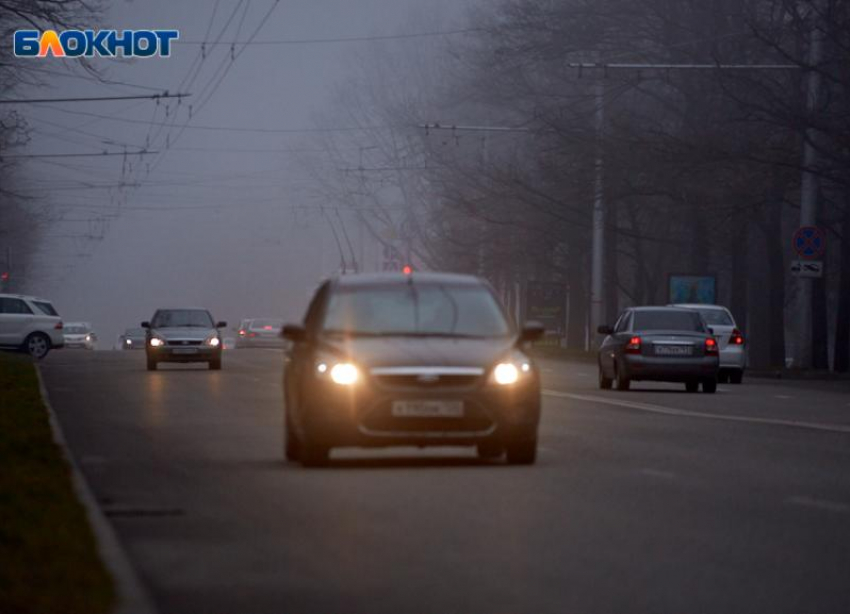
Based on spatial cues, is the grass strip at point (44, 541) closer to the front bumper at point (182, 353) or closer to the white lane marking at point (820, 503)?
the white lane marking at point (820, 503)

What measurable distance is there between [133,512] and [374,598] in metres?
4.19

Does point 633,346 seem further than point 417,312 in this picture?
Yes

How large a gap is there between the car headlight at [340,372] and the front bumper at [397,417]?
5 centimetres

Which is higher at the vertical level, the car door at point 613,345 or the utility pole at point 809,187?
the utility pole at point 809,187

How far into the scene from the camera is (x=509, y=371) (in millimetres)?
16094

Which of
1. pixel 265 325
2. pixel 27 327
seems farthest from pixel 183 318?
pixel 265 325

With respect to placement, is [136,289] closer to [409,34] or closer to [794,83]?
[409,34]

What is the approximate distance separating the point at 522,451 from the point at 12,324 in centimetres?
4080

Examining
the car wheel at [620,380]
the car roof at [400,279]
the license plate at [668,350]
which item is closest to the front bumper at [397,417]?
the car roof at [400,279]

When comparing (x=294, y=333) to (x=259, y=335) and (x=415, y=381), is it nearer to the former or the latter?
(x=415, y=381)

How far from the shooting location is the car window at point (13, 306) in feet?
184

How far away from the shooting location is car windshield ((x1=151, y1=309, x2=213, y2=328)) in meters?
48.3

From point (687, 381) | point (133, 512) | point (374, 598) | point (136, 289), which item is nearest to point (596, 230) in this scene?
point (687, 381)

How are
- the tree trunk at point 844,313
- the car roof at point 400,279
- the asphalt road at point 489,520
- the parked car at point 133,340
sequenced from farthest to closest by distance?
the parked car at point 133,340 < the tree trunk at point 844,313 < the car roof at point 400,279 < the asphalt road at point 489,520
